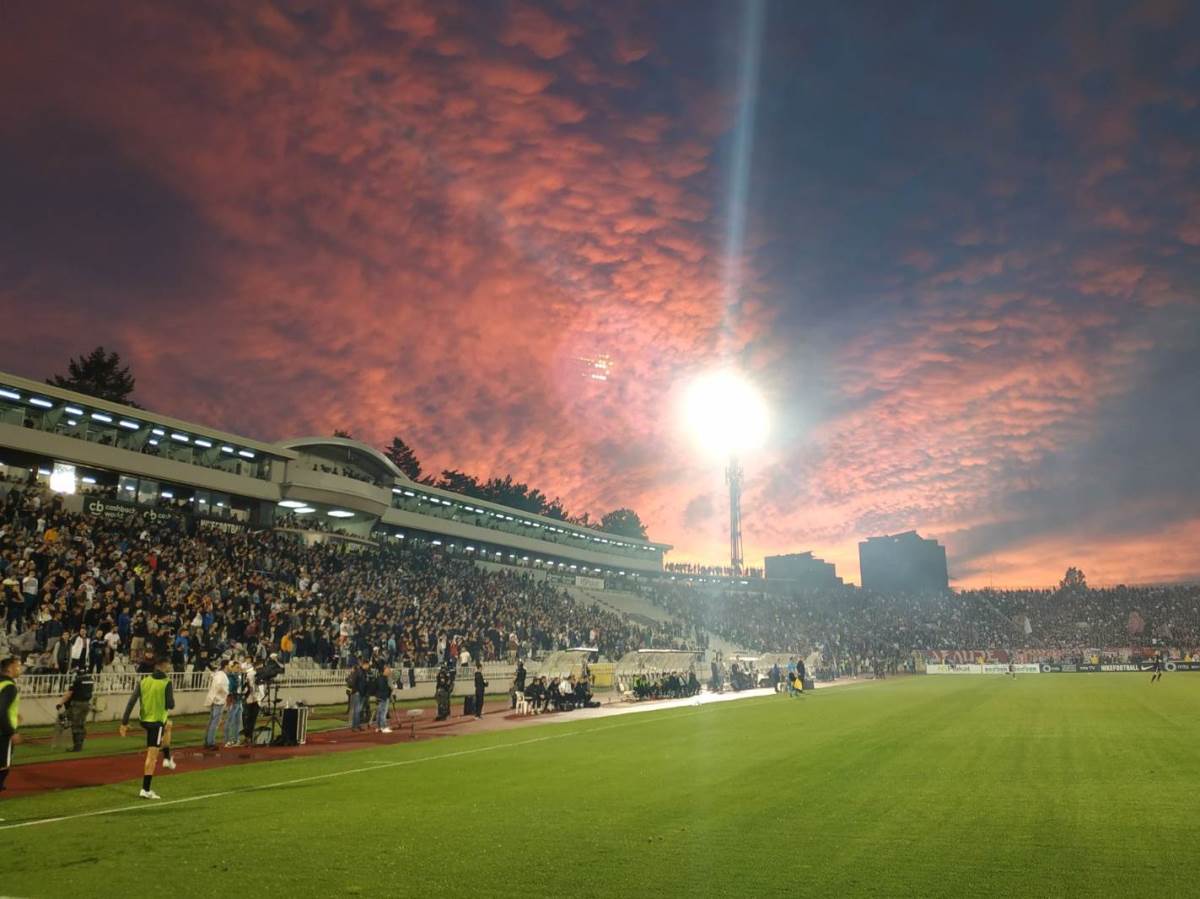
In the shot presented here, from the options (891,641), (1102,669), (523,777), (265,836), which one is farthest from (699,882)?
(891,641)

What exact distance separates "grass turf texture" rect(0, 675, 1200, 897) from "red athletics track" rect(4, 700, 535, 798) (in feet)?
2.66

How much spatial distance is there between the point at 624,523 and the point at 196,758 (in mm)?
137815

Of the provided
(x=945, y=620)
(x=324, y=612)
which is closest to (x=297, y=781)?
(x=324, y=612)

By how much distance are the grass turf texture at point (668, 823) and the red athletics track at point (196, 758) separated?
0.81m

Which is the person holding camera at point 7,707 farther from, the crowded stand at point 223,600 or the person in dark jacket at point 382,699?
the person in dark jacket at point 382,699

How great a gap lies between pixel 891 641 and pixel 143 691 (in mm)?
83799

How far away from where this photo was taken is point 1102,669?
230 feet

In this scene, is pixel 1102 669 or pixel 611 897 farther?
pixel 1102 669

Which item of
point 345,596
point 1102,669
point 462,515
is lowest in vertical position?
point 1102,669

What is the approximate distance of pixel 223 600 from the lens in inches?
1246

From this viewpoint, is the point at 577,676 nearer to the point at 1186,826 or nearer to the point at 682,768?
the point at 682,768

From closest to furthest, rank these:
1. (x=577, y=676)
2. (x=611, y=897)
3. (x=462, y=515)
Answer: (x=611, y=897), (x=577, y=676), (x=462, y=515)

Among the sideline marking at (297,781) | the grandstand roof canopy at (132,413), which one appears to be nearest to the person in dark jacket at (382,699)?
the sideline marking at (297,781)

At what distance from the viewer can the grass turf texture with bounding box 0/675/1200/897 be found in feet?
24.0
